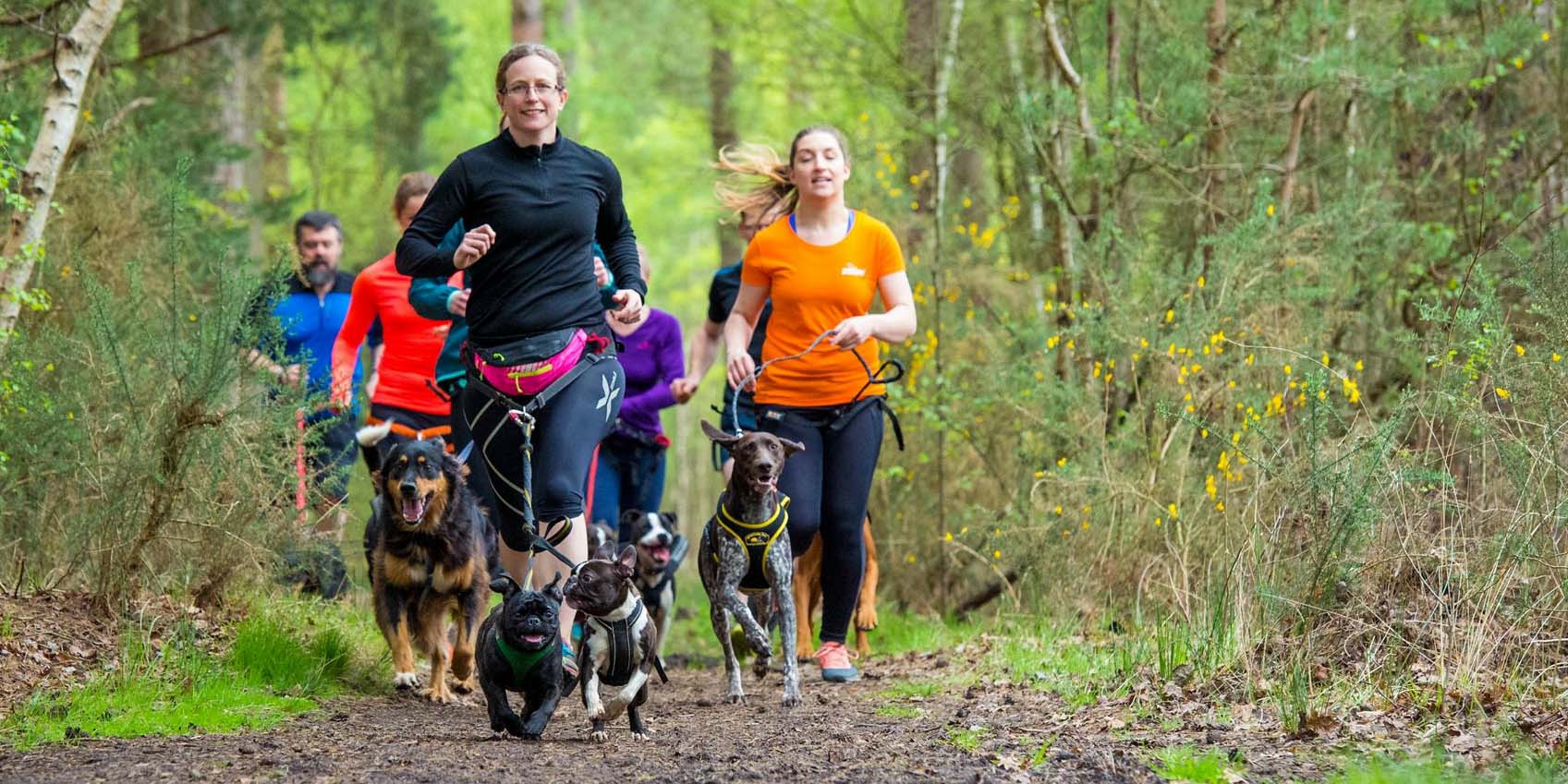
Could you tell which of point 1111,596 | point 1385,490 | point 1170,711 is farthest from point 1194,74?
point 1170,711

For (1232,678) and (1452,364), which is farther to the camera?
(1452,364)

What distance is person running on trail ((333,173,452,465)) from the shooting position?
875cm

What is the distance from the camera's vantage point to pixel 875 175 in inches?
481

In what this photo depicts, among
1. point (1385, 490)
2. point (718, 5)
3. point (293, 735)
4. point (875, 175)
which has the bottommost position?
point (293, 735)

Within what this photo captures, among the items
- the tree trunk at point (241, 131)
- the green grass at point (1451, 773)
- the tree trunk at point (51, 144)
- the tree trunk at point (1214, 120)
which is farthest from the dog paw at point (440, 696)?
the tree trunk at point (241, 131)

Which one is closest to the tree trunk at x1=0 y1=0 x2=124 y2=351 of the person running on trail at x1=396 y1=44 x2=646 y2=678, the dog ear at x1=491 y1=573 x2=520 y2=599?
the person running on trail at x1=396 y1=44 x2=646 y2=678

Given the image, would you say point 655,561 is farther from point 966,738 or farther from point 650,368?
point 966,738

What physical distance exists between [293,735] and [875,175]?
24.3ft

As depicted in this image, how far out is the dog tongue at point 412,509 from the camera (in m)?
6.87

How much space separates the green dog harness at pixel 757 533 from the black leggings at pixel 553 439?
94 cm

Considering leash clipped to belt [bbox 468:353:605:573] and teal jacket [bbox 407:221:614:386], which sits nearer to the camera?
leash clipped to belt [bbox 468:353:605:573]

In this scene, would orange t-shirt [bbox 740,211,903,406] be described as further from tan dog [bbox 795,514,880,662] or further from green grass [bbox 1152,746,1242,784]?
green grass [bbox 1152,746,1242,784]

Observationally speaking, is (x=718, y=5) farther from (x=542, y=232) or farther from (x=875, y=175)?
(x=542, y=232)

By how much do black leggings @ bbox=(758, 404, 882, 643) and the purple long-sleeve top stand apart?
7.21ft
